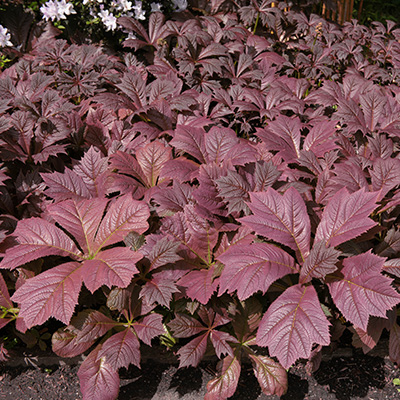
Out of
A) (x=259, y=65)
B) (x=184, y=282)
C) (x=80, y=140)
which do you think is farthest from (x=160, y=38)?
→ (x=184, y=282)

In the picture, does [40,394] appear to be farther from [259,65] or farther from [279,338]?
[259,65]

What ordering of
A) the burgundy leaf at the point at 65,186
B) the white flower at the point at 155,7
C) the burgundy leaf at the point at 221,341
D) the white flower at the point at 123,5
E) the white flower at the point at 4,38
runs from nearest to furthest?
1. the burgundy leaf at the point at 221,341
2. the burgundy leaf at the point at 65,186
3. the white flower at the point at 4,38
4. the white flower at the point at 123,5
5. the white flower at the point at 155,7

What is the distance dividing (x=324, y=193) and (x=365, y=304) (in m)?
0.54

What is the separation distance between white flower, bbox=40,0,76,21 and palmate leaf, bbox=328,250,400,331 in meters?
2.65

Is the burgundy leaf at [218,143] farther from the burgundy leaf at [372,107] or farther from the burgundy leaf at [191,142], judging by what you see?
the burgundy leaf at [372,107]

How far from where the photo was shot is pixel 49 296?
153cm

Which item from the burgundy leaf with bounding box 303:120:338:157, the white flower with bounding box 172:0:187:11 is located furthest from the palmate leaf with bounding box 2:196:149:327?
the white flower with bounding box 172:0:187:11

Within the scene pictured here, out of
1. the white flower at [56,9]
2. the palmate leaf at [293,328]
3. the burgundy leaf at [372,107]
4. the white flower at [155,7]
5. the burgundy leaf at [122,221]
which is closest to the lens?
the palmate leaf at [293,328]

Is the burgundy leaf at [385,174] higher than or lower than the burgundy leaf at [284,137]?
lower

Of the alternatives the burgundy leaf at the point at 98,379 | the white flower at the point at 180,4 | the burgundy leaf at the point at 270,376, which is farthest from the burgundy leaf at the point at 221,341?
the white flower at the point at 180,4

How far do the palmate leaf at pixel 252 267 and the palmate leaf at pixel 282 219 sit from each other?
52 mm

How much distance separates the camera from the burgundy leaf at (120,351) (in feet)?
5.15

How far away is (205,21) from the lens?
3.36 metres

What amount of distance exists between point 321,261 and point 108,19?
249 centimetres
